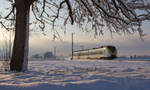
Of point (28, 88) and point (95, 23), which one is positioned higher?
point (95, 23)

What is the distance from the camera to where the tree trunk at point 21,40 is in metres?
5.49

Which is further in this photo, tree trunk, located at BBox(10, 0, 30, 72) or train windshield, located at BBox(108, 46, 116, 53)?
train windshield, located at BBox(108, 46, 116, 53)

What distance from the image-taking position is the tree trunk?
5.49m

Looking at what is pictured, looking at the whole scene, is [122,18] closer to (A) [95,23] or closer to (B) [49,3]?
(A) [95,23]

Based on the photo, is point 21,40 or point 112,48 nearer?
point 21,40

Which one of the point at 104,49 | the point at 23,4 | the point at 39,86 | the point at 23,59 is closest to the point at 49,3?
the point at 23,4

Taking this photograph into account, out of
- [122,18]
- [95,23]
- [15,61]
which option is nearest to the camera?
[15,61]

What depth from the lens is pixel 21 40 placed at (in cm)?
554

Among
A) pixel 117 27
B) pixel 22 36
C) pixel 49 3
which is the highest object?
pixel 49 3

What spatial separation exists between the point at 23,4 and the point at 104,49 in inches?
823

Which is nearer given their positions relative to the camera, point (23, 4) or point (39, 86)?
point (39, 86)

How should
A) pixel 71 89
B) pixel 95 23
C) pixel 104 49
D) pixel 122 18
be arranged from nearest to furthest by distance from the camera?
pixel 71 89 < pixel 122 18 < pixel 95 23 < pixel 104 49

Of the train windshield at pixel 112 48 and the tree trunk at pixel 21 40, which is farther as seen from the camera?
the train windshield at pixel 112 48

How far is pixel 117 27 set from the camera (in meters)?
7.33
